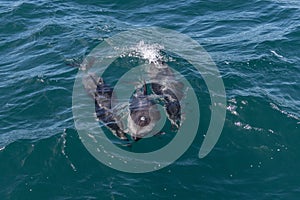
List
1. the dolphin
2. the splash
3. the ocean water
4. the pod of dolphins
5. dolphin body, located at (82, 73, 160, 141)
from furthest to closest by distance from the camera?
the splash < the pod of dolphins < dolphin body, located at (82, 73, 160, 141) < the dolphin < the ocean water

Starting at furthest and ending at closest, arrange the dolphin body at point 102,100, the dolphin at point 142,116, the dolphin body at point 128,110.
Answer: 1. the dolphin body at point 102,100
2. the dolphin body at point 128,110
3. the dolphin at point 142,116

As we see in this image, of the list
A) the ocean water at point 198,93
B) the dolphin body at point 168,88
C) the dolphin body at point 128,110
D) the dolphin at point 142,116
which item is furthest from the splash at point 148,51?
the dolphin at point 142,116

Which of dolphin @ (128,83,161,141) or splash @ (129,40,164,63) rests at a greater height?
splash @ (129,40,164,63)

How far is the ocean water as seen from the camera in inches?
846

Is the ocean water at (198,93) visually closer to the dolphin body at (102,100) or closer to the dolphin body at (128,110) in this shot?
the dolphin body at (102,100)

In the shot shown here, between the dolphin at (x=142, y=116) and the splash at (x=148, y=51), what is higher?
the splash at (x=148, y=51)

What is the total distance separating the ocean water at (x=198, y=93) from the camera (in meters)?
21.5

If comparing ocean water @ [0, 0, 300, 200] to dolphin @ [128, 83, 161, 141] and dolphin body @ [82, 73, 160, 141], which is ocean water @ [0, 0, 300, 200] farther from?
dolphin @ [128, 83, 161, 141]

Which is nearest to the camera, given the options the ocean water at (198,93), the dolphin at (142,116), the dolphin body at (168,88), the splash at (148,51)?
the ocean water at (198,93)

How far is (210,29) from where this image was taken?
36938 millimetres

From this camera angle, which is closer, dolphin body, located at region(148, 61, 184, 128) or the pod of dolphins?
the pod of dolphins

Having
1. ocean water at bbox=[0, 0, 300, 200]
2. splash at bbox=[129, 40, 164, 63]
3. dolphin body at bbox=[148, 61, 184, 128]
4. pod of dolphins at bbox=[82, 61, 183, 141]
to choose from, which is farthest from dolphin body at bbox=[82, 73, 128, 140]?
splash at bbox=[129, 40, 164, 63]

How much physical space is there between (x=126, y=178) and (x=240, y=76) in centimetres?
1246

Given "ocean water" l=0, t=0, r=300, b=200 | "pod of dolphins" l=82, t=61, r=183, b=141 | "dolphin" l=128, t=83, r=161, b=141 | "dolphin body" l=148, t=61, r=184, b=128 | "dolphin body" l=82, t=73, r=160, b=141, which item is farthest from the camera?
"dolphin body" l=148, t=61, r=184, b=128
